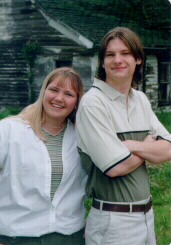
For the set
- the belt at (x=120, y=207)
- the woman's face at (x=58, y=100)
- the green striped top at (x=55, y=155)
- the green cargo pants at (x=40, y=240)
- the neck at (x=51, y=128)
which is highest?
the woman's face at (x=58, y=100)

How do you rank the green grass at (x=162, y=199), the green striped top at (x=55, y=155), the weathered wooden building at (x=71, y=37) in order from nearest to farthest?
the green striped top at (x=55, y=155) < the green grass at (x=162, y=199) < the weathered wooden building at (x=71, y=37)

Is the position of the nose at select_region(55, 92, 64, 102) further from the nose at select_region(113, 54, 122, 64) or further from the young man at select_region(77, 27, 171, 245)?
the nose at select_region(113, 54, 122, 64)

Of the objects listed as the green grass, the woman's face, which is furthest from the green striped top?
the green grass

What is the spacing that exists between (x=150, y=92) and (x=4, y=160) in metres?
10.6

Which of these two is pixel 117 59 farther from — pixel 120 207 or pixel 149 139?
pixel 120 207

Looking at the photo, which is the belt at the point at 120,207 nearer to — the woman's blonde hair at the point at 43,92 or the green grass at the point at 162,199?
the woman's blonde hair at the point at 43,92

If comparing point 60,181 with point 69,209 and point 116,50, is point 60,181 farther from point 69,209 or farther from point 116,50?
point 116,50

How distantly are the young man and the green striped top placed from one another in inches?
6.0

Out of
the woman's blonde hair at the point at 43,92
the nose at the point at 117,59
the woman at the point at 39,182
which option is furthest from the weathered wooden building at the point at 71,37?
the woman at the point at 39,182

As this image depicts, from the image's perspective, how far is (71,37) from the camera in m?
10.8

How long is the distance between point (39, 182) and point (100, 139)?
1.45 feet

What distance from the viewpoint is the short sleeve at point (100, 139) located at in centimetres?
204

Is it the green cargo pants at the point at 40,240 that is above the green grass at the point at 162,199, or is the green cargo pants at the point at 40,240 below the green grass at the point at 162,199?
above

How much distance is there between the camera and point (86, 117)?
2113mm
